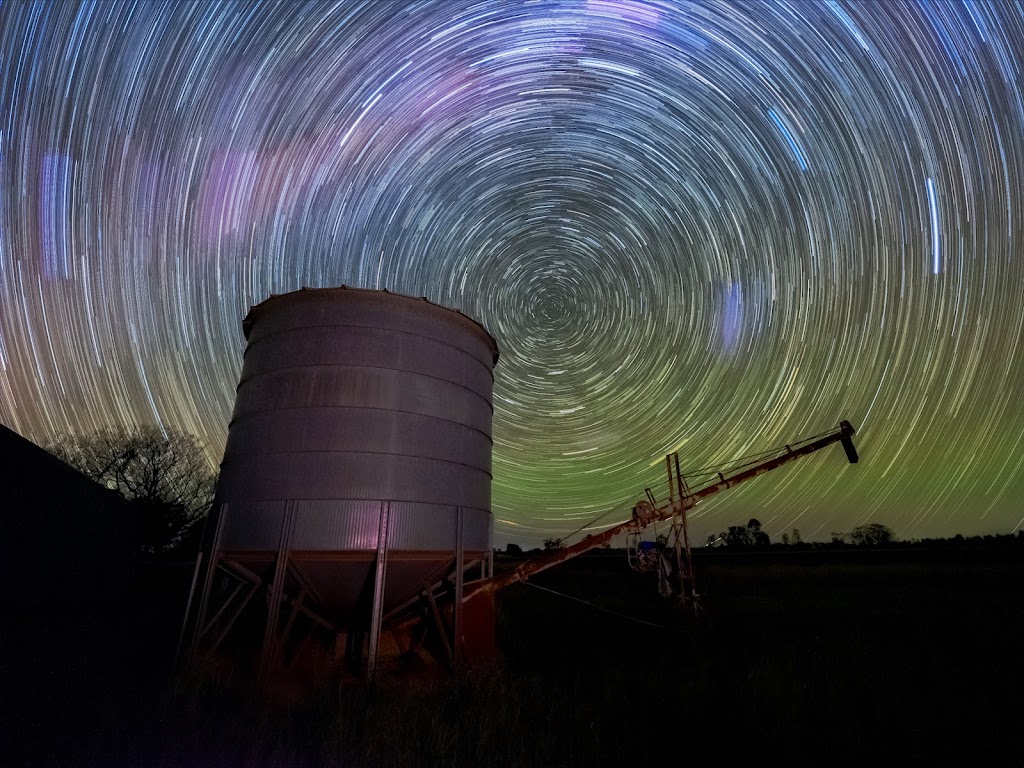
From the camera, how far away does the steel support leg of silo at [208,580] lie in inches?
388

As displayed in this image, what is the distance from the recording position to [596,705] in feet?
29.2

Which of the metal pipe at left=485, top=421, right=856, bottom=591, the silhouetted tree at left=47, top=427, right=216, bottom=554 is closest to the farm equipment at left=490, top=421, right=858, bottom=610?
the metal pipe at left=485, top=421, right=856, bottom=591

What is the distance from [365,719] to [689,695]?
5.47 m

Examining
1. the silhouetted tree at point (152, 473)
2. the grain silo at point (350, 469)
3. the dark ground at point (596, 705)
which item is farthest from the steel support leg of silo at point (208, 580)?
the silhouetted tree at point (152, 473)

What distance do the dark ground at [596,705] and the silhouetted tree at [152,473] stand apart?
24433 millimetres

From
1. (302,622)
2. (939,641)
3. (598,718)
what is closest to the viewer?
(598,718)

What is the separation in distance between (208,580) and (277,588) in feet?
4.68

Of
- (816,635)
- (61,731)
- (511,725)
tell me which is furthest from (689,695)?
(61,731)

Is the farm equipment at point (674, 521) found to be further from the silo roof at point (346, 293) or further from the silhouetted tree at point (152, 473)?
the silhouetted tree at point (152, 473)

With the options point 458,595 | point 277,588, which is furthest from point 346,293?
point 458,595

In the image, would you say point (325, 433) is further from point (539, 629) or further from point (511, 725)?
point (539, 629)

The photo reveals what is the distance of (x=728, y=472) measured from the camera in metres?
17.9

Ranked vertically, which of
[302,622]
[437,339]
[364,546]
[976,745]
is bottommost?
[976,745]

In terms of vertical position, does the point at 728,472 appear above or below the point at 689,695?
above
